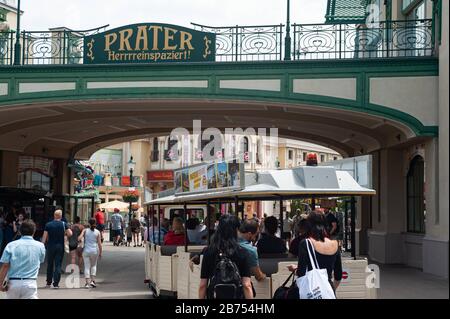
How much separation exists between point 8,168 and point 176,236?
13669 millimetres

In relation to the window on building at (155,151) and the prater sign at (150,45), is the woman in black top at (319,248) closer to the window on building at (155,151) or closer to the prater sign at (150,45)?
the prater sign at (150,45)

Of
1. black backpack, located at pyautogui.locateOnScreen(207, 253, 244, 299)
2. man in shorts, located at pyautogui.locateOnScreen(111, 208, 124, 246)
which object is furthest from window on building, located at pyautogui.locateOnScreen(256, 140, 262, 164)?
black backpack, located at pyautogui.locateOnScreen(207, 253, 244, 299)

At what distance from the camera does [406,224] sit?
71.7 ft

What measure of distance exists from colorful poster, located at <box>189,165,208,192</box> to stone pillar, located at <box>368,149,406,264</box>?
1046 cm

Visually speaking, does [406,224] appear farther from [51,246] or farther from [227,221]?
[227,221]

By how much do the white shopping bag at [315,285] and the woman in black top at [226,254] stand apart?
1.92 ft

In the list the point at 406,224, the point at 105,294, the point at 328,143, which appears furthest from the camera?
the point at 328,143

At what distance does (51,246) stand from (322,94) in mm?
7697

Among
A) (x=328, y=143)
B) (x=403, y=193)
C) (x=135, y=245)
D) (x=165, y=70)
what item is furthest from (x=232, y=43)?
(x=135, y=245)

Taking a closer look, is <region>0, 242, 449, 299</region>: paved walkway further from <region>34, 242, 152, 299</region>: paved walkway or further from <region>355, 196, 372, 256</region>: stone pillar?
<region>355, 196, 372, 256</region>: stone pillar

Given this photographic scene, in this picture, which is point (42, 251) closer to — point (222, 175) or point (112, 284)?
point (222, 175)

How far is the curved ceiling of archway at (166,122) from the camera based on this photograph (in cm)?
2047

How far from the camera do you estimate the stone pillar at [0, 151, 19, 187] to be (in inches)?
1051

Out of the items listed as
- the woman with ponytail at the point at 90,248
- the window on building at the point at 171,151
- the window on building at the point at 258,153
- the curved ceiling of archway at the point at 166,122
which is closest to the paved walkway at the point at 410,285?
the curved ceiling of archway at the point at 166,122
